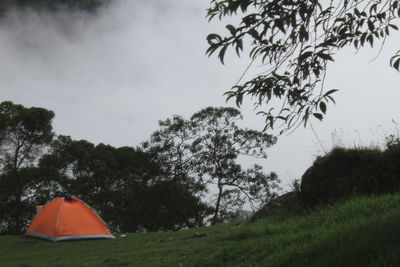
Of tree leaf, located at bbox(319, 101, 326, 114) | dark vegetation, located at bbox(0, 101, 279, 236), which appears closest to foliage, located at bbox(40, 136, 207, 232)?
dark vegetation, located at bbox(0, 101, 279, 236)

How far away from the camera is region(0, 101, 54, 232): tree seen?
23531mm

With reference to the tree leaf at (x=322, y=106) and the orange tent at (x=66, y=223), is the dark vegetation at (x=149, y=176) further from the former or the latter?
the tree leaf at (x=322, y=106)

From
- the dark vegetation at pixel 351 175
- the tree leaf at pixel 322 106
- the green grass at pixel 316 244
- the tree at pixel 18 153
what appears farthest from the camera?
the tree at pixel 18 153

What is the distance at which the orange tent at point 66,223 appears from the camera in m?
13.0

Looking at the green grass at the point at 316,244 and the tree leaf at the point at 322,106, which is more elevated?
the tree leaf at the point at 322,106

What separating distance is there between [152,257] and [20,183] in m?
21.0

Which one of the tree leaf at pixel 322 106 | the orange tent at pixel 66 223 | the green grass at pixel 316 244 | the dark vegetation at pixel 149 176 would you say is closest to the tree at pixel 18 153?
the dark vegetation at pixel 149 176

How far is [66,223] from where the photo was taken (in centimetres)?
1337

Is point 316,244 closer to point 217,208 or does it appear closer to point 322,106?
point 322,106

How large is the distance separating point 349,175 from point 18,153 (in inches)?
922

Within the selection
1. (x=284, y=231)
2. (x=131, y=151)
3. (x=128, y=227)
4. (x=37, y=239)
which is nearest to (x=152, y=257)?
(x=284, y=231)

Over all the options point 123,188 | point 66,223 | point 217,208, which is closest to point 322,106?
point 66,223

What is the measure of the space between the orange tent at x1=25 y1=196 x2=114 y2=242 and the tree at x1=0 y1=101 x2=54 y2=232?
10.7 m

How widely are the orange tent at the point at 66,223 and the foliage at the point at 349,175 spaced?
8.80m
